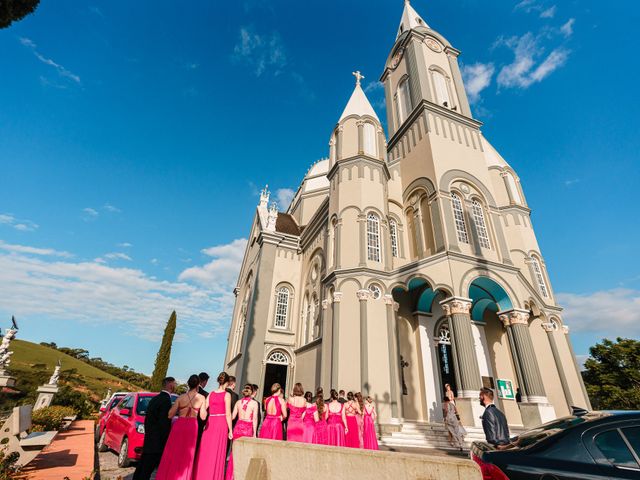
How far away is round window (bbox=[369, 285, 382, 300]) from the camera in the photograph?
44.6 ft

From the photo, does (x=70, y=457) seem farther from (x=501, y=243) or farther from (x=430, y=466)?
(x=501, y=243)

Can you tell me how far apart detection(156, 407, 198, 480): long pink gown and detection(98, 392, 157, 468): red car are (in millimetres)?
2920

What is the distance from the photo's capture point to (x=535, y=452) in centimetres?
299

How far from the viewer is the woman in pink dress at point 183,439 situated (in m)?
4.87

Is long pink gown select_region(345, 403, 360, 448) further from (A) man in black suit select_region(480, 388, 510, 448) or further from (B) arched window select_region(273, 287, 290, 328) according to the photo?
(B) arched window select_region(273, 287, 290, 328)

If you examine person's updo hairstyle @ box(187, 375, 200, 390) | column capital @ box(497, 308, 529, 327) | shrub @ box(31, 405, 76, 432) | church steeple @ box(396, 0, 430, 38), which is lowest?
shrub @ box(31, 405, 76, 432)

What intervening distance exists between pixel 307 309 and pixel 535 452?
16.2m

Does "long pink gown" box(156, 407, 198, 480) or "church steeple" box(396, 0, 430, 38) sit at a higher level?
"church steeple" box(396, 0, 430, 38)

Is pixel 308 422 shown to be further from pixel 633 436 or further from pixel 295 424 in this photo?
pixel 633 436

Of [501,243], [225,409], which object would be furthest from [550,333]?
[225,409]

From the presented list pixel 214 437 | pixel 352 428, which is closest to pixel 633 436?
pixel 214 437

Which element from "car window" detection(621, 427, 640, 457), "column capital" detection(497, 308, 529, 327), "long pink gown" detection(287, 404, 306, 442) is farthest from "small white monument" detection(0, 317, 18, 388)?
"column capital" detection(497, 308, 529, 327)

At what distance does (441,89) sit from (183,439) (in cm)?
2261

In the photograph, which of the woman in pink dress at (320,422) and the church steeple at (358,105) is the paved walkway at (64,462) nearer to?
the woman in pink dress at (320,422)
